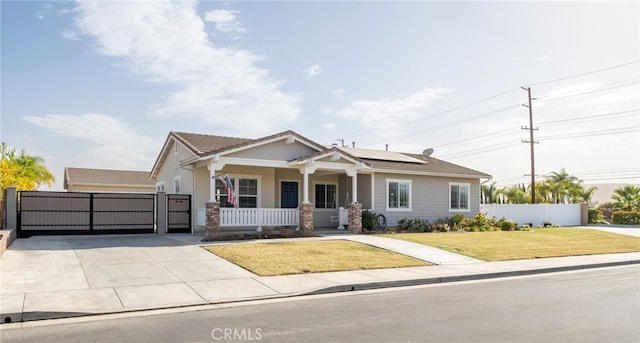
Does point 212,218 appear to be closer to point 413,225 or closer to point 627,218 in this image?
point 413,225

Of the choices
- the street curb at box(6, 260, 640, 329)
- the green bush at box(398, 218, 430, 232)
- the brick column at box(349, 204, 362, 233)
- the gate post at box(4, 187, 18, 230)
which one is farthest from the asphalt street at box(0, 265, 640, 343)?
the green bush at box(398, 218, 430, 232)

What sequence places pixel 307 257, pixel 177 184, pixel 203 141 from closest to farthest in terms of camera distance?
pixel 307 257, pixel 203 141, pixel 177 184

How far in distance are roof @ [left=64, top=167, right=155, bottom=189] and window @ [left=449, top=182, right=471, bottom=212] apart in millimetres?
22781

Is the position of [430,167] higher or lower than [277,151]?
lower

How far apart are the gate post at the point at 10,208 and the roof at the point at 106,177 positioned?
60.9 feet

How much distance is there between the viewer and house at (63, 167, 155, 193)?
125ft

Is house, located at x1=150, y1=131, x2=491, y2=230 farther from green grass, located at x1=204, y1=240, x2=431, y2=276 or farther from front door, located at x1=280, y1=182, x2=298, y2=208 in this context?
green grass, located at x1=204, y1=240, x2=431, y2=276

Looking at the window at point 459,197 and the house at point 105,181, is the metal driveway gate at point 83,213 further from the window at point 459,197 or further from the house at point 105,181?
the house at point 105,181

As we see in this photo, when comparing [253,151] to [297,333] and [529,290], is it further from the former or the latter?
[297,333]

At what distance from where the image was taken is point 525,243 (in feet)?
74.1

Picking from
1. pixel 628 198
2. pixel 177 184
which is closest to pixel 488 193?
pixel 628 198

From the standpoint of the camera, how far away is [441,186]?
29.5 metres

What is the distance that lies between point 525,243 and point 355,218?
727 centimetres
